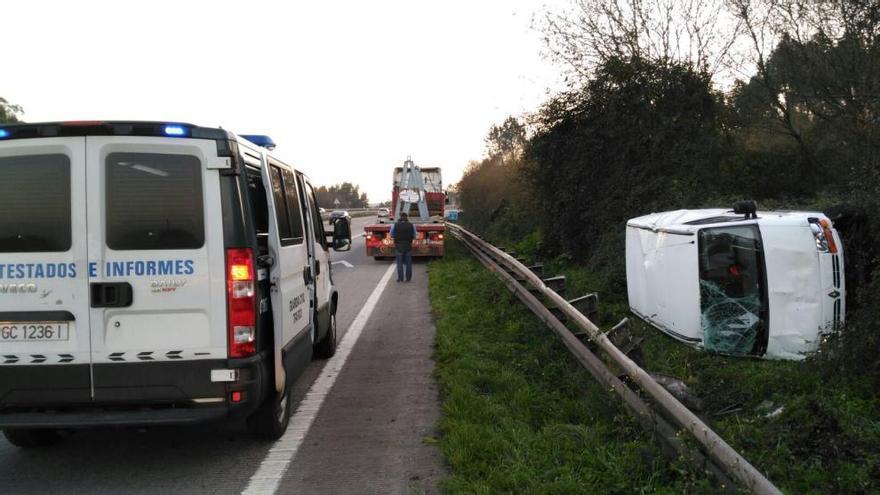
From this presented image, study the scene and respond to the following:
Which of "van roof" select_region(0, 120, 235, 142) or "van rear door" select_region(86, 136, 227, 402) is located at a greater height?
"van roof" select_region(0, 120, 235, 142)

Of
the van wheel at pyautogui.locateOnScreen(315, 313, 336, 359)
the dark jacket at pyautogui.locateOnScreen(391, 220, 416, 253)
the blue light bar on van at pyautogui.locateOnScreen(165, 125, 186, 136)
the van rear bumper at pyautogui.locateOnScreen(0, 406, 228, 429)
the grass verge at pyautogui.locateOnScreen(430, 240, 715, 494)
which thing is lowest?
the grass verge at pyautogui.locateOnScreen(430, 240, 715, 494)

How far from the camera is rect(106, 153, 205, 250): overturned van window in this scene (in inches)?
158

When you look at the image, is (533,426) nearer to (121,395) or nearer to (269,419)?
(269,419)

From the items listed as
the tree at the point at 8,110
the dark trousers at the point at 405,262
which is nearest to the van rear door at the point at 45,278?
the dark trousers at the point at 405,262

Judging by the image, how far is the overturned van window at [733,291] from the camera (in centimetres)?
639

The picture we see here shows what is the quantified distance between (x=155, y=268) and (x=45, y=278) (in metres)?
0.66

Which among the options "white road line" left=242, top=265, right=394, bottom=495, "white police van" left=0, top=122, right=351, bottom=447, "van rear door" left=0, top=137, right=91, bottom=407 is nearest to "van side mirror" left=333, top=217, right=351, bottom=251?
"white road line" left=242, top=265, right=394, bottom=495

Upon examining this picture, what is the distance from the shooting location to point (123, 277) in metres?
3.98

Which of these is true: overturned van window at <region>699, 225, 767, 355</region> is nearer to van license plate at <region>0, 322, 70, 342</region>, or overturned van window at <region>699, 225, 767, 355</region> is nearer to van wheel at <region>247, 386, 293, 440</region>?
van wheel at <region>247, 386, 293, 440</region>

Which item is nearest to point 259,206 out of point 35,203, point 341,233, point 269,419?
point 35,203

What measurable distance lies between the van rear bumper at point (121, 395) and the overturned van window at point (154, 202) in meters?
0.77

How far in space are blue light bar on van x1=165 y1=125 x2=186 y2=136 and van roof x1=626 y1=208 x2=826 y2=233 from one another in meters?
5.04

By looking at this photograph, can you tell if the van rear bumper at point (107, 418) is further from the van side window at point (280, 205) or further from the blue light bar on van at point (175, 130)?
the blue light bar on van at point (175, 130)

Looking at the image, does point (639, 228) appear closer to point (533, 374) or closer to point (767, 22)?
point (533, 374)
